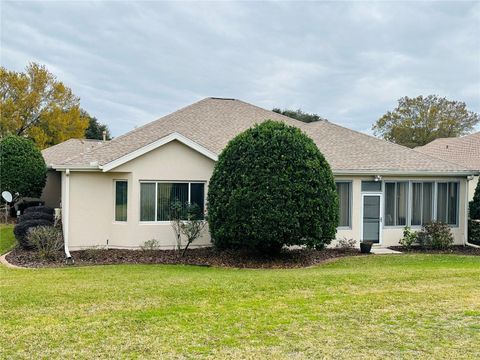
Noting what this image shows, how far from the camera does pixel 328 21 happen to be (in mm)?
16141

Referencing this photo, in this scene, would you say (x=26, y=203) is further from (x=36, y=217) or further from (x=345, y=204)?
(x=345, y=204)

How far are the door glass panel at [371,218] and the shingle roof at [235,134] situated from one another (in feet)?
4.27

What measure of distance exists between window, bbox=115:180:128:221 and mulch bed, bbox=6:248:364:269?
Result: 3.85ft

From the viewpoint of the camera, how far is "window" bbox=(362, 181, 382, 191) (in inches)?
633

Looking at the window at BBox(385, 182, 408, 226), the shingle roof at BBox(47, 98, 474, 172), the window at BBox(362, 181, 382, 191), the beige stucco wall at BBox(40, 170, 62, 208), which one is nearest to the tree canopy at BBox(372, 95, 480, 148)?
the shingle roof at BBox(47, 98, 474, 172)

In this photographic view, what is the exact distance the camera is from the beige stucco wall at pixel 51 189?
80.8ft

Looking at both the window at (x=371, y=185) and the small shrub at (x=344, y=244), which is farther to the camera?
the window at (x=371, y=185)

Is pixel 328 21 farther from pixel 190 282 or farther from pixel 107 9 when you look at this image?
pixel 190 282

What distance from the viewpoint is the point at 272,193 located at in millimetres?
11852

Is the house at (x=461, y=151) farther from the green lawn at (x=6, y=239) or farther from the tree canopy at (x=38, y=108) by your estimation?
the tree canopy at (x=38, y=108)

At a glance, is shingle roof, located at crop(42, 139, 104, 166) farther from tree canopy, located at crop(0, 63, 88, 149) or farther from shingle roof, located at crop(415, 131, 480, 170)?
shingle roof, located at crop(415, 131, 480, 170)

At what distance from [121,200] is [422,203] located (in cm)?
1147

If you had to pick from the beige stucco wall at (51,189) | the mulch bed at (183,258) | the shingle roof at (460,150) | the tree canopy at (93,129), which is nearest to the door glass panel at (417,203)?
the mulch bed at (183,258)

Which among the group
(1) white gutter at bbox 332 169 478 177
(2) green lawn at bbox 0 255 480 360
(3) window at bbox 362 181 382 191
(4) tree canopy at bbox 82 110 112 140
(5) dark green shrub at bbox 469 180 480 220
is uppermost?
(4) tree canopy at bbox 82 110 112 140
